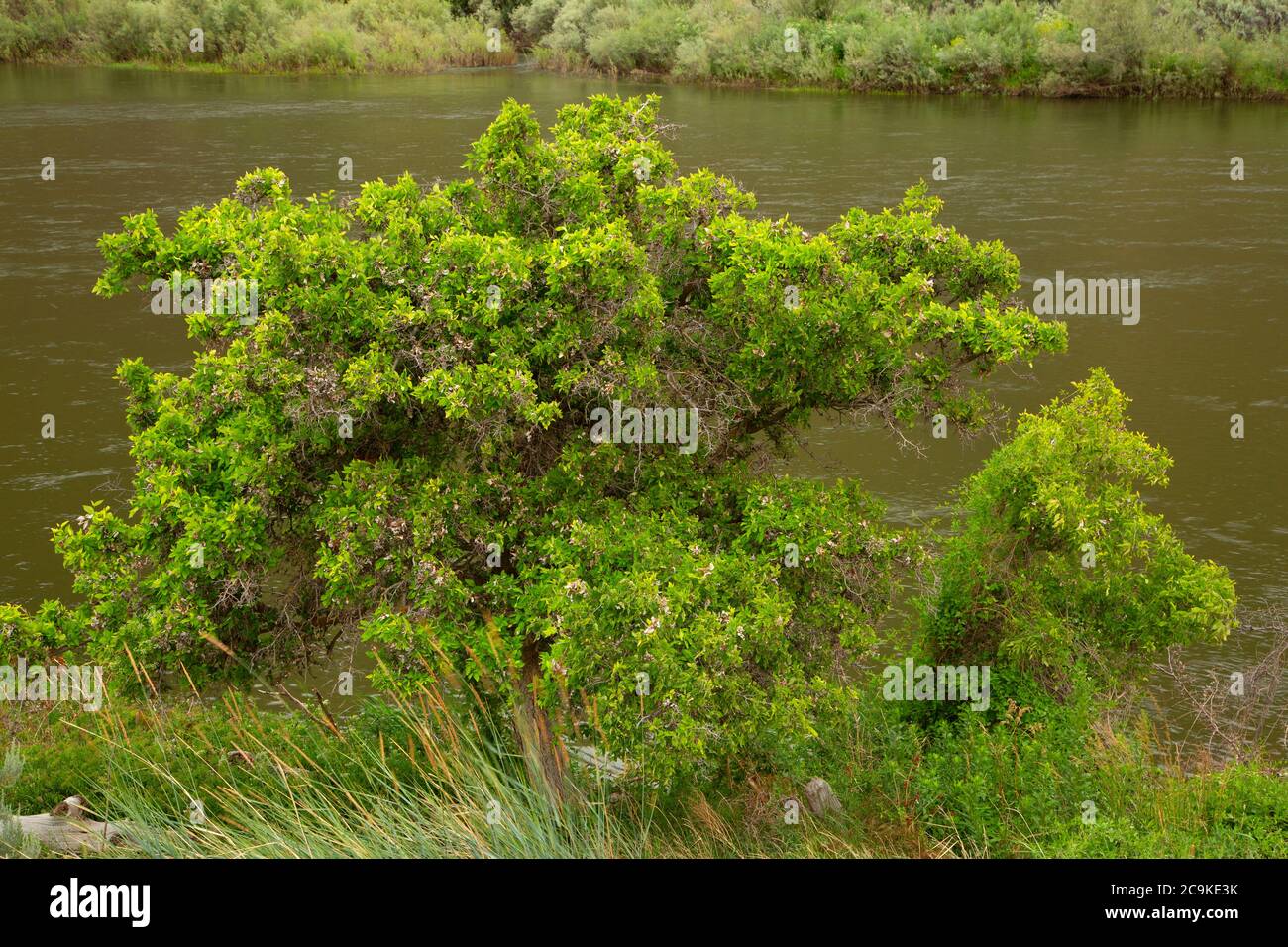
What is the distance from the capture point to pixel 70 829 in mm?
8328

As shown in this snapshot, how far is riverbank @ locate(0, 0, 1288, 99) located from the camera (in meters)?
54.6

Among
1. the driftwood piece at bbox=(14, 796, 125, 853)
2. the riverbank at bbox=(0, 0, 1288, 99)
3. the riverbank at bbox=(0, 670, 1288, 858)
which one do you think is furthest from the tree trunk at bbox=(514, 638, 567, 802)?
the riverbank at bbox=(0, 0, 1288, 99)

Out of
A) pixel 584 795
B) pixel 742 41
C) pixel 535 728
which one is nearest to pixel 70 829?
pixel 535 728

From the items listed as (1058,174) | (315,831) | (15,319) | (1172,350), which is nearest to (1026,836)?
(315,831)

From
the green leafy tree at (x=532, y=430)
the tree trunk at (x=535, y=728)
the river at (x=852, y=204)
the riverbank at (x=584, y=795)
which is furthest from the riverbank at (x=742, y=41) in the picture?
the tree trunk at (x=535, y=728)

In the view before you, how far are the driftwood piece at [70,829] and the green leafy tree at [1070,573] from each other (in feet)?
20.2

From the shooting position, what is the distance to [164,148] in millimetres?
43094

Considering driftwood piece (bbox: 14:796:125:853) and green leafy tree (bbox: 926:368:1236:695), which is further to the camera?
green leafy tree (bbox: 926:368:1236:695)

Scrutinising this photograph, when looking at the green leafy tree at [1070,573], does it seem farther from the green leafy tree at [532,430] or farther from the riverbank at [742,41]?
the riverbank at [742,41]

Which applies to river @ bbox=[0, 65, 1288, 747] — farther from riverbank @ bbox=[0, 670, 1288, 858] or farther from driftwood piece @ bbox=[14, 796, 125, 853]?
driftwood piece @ bbox=[14, 796, 125, 853]

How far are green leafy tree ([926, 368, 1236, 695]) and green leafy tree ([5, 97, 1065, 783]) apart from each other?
2.89 ft
